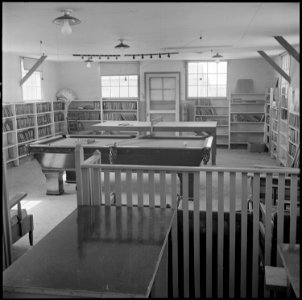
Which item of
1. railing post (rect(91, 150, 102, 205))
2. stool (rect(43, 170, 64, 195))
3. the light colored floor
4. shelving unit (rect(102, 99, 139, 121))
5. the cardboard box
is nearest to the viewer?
railing post (rect(91, 150, 102, 205))

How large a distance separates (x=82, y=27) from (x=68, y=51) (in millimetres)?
3511

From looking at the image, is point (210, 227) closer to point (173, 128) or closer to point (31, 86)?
point (173, 128)

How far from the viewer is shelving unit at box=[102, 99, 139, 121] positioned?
41.1 ft

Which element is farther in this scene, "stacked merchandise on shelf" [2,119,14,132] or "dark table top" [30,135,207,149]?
"stacked merchandise on shelf" [2,119,14,132]

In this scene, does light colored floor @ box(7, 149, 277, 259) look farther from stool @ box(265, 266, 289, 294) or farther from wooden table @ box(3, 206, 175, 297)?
stool @ box(265, 266, 289, 294)

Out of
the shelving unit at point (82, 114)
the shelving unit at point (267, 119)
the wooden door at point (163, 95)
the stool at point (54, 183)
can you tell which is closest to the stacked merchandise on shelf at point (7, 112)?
the stool at point (54, 183)

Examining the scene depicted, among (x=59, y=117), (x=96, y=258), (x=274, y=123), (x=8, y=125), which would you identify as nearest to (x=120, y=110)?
(x=59, y=117)

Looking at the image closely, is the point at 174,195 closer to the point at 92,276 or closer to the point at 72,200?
the point at 92,276

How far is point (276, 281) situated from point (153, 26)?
455 centimetres

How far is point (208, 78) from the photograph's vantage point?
Result: 12.3 m

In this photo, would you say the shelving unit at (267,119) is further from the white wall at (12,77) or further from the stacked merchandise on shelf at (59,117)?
the white wall at (12,77)

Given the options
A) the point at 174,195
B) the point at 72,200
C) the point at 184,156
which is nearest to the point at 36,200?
the point at 72,200

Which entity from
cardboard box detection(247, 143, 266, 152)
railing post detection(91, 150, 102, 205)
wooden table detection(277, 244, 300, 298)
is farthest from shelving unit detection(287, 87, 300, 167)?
wooden table detection(277, 244, 300, 298)

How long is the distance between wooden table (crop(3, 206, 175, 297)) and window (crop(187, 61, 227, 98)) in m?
9.88
